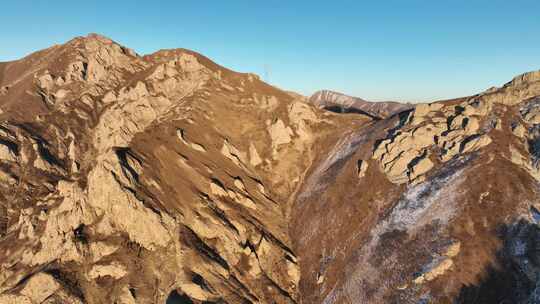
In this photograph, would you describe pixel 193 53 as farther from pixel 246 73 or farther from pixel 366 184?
pixel 366 184

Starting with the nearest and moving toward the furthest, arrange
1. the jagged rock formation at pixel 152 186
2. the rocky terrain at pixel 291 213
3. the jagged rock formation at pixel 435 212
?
the jagged rock formation at pixel 435 212 → the rocky terrain at pixel 291 213 → the jagged rock formation at pixel 152 186

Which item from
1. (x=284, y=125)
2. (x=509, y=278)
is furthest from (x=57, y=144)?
(x=509, y=278)

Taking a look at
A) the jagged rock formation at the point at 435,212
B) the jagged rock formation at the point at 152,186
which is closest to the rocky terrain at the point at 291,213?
the jagged rock formation at the point at 435,212

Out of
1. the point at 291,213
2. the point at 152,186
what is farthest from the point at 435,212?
the point at 152,186

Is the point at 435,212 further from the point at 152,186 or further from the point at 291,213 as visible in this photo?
the point at 152,186

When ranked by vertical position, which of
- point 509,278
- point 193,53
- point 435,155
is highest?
point 193,53

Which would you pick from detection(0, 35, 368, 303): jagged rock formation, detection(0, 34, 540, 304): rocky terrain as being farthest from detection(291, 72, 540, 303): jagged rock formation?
detection(0, 35, 368, 303): jagged rock formation

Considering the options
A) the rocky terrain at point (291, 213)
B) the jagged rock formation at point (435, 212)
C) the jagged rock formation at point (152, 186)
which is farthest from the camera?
the jagged rock formation at point (152, 186)

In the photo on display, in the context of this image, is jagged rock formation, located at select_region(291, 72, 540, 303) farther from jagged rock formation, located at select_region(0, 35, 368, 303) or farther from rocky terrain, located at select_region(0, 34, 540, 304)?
jagged rock formation, located at select_region(0, 35, 368, 303)

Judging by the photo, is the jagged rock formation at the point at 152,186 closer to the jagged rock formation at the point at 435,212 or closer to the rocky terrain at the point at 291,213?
the rocky terrain at the point at 291,213
